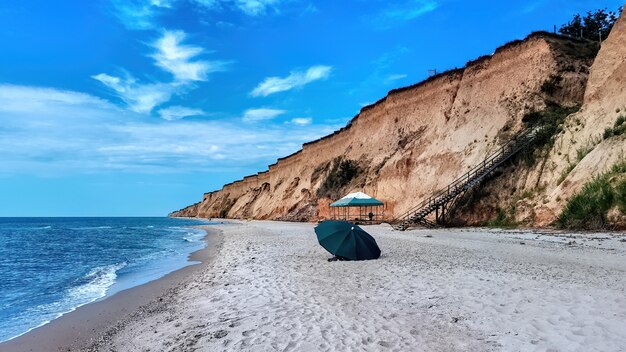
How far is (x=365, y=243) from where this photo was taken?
11.8 m

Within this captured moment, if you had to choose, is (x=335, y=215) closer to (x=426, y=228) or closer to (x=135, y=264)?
(x=426, y=228)

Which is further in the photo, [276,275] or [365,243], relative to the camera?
[365,243]

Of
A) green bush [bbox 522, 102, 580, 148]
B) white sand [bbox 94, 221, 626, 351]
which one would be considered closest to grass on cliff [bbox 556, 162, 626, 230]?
white sand [bbox 94, 221, 626, 351]

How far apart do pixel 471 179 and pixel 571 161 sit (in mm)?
4905

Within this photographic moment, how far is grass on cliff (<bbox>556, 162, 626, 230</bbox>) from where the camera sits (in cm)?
1515

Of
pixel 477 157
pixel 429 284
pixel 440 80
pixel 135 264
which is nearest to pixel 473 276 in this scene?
pixel 429 284

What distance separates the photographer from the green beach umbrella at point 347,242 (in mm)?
11523

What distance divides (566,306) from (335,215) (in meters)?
33.4

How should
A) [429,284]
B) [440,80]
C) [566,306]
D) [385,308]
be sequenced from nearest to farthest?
[566,306], [385,308], [429,284], [440,80]

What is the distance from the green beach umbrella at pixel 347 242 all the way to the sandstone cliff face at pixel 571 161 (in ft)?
32.1

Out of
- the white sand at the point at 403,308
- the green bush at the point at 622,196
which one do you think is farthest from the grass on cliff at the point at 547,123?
the white sand at the point at 403,308

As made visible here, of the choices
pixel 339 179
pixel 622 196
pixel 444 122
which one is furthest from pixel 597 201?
pixel 339 179

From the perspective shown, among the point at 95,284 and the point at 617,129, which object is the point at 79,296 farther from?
the point at 617,129

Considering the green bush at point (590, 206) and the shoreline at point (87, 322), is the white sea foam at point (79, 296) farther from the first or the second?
the green bush at point (590, 206)
